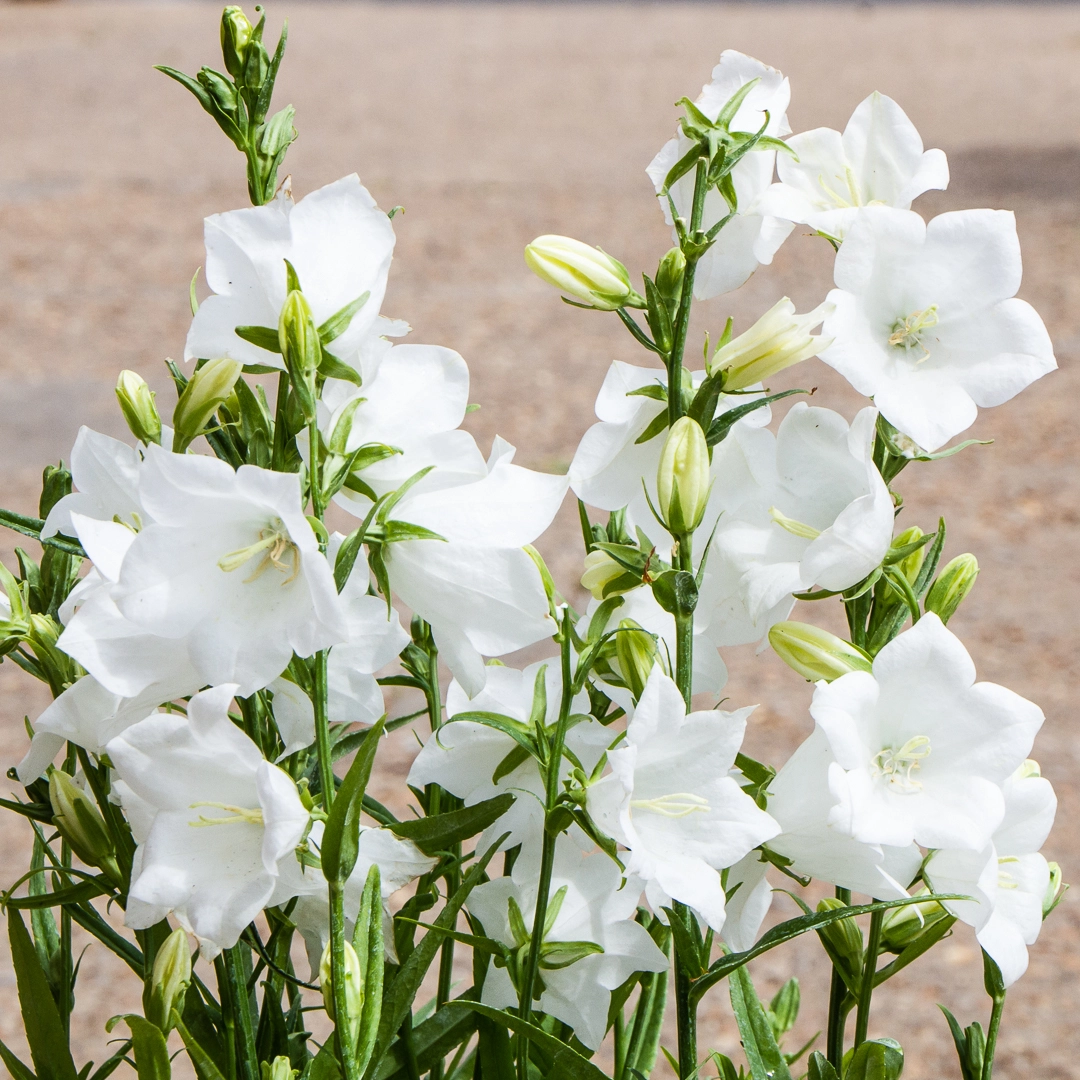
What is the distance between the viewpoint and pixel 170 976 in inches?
33.0

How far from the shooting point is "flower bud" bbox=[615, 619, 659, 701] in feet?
2.59

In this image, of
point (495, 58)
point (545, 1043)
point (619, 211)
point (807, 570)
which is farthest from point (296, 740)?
point (495, 58)

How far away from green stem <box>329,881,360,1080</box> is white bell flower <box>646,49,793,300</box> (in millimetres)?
425

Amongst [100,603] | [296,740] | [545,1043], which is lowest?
[545,1043]

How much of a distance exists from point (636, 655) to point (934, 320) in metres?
0.28

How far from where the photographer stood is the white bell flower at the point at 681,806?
0.72 m

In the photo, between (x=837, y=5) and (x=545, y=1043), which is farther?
(x=837, y=5)

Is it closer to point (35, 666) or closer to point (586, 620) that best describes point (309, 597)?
point (586, 620)

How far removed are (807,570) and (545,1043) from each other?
0.31 metres

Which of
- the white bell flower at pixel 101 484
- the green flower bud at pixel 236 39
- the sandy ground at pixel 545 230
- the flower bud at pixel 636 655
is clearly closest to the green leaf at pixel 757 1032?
the flower bud at pixel 636 655

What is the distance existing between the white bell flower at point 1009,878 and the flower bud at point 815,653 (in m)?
0.12

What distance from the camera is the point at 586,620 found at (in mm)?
875

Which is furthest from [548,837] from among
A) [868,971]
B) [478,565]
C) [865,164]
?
[865,164]

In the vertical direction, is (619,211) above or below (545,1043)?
below
